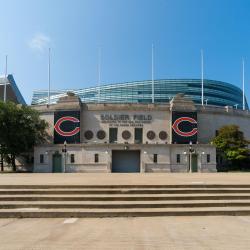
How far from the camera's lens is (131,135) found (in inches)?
1859

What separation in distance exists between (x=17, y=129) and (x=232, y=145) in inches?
1242

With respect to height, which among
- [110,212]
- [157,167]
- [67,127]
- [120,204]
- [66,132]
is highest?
[67,127]

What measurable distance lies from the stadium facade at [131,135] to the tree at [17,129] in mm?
2008

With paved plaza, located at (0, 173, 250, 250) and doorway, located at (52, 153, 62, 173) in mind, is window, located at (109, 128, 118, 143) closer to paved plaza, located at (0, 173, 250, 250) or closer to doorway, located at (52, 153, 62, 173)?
doorway, located at (52, 153, 62, 173)

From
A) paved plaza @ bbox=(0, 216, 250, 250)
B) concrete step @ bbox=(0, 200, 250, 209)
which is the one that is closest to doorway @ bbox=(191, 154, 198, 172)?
concrete step @ bbox=(0, 200, 250, 209)

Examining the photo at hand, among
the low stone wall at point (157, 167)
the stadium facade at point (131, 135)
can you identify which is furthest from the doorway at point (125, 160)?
the low stone wall at point (157, 167)

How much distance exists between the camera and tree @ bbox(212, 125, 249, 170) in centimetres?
4404

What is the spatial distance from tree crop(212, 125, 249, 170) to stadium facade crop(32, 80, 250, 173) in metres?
1.90

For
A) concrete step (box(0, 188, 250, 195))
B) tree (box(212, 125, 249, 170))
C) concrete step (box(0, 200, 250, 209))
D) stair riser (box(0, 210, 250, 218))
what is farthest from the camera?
tree (box(212, 125, 249, 170))

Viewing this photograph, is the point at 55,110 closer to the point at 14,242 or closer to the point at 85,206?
the point at 85,206

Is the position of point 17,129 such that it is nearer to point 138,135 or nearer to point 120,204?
point 138,135

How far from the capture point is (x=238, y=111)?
2109 inches

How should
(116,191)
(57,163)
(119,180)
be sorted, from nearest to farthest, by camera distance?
1. (116,191)
2. (119,180)
3. (57,163)

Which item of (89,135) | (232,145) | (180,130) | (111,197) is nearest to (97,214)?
(111,197)
